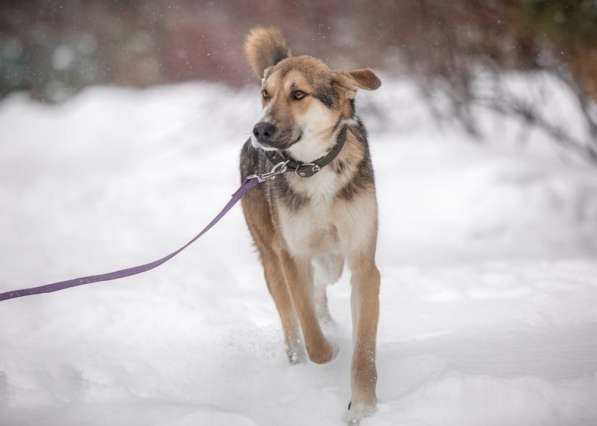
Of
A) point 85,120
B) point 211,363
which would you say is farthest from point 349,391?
point 85,120

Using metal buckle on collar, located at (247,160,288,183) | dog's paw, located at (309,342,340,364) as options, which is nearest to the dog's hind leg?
dog's paw, located at (309,342,340,364)

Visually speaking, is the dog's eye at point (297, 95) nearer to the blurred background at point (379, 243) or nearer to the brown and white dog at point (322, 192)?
the brown and white dog at point (322, 192)

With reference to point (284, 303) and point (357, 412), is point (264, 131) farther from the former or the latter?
point (357, 412)

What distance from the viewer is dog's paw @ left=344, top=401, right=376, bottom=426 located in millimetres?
2744

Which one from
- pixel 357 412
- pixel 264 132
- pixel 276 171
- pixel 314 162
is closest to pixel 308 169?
pixel 314 162

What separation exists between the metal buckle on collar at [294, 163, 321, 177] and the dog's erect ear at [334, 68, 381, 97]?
1.54 feet

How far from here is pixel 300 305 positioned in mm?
3230

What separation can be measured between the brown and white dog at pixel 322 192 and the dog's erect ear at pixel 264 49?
1.49 ft

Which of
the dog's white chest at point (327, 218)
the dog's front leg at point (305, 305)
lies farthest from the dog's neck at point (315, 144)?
the dog's front leg at point (305, 305)

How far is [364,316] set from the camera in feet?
10.1

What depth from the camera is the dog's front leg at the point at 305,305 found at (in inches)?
127

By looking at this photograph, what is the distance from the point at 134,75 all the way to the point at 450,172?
12.7 metres

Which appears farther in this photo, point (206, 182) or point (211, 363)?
point (206, 182)

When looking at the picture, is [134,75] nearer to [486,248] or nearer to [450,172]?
[450,172]
